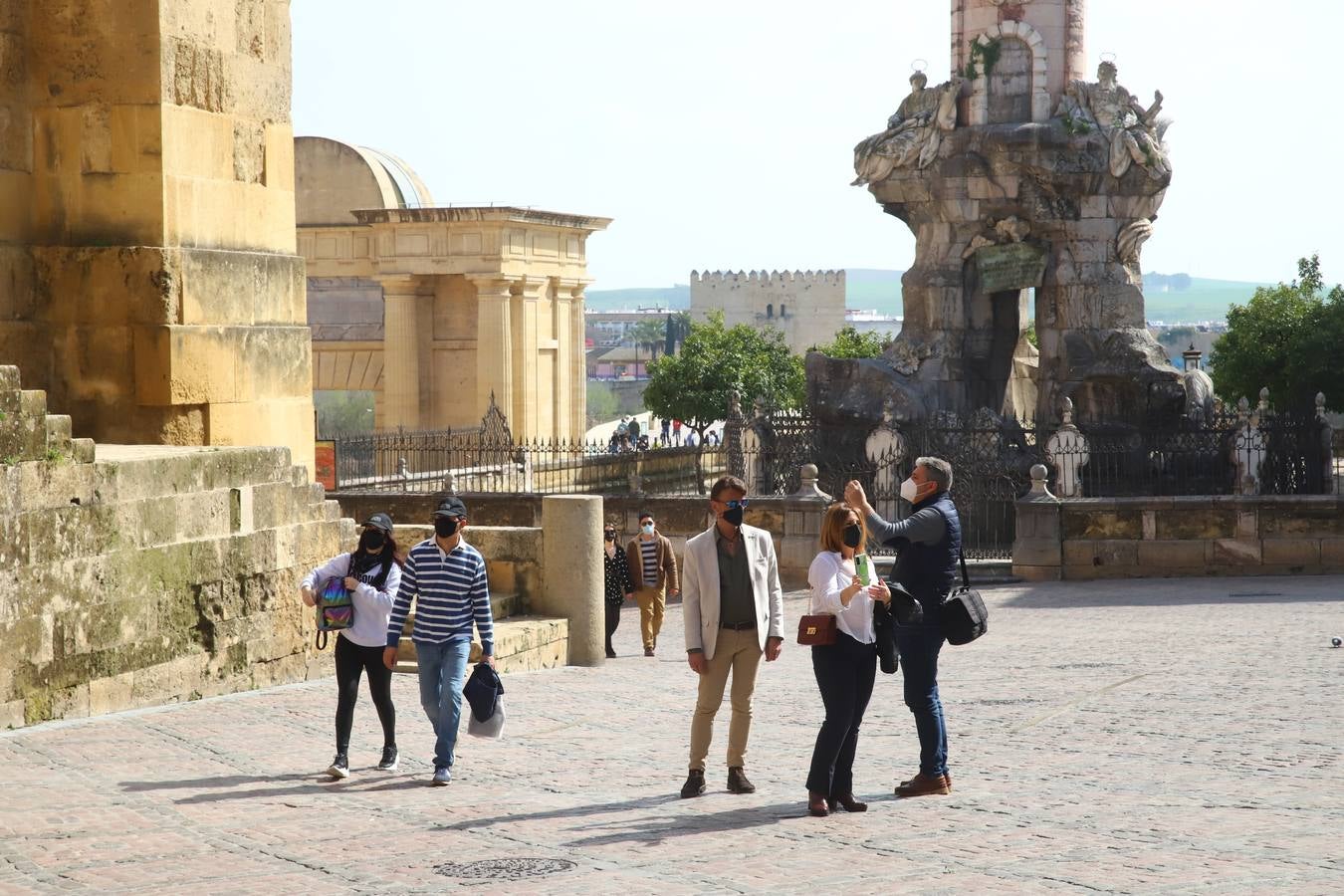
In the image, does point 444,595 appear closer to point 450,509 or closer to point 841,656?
point 450,509

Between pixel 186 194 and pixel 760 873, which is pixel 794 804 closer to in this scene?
pixel 760 873

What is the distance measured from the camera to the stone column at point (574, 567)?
52.4ft

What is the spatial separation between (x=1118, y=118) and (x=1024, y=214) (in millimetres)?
2038

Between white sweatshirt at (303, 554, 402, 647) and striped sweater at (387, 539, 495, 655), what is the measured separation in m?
0.17

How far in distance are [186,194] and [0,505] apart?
4064 mm

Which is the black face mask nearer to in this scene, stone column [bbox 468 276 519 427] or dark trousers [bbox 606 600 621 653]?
dark trousers [bbox 606 600 621 653]

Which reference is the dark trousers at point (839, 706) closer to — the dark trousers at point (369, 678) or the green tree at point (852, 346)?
the dark trousers at point (369, 678)

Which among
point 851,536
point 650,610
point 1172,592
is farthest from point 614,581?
point 851,536

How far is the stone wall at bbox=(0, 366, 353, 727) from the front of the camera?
10.2 meters

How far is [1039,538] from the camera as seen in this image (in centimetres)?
2345

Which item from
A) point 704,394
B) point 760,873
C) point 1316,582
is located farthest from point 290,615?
point 704,394

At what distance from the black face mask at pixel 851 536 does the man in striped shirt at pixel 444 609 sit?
1.92 m

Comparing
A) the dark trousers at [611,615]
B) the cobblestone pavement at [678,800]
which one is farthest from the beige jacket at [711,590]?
the dark trousers at [611,615]

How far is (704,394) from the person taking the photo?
57.4 meters
